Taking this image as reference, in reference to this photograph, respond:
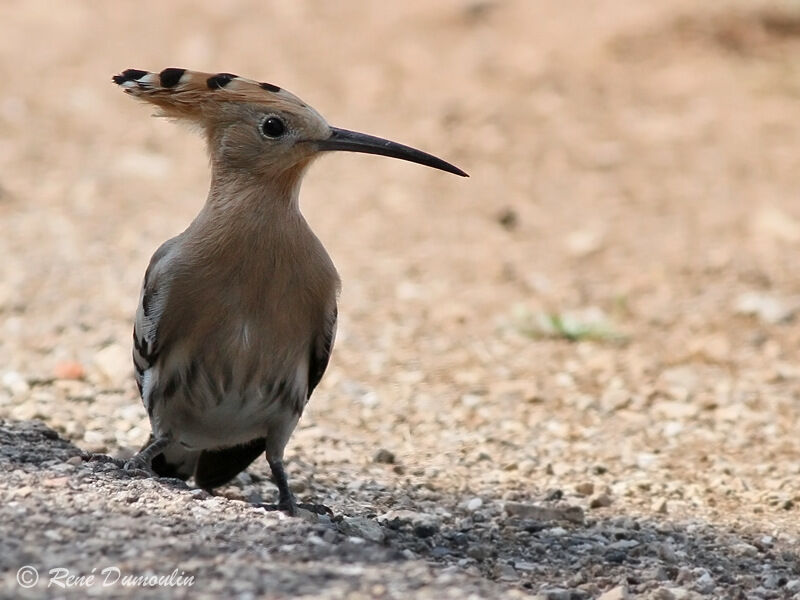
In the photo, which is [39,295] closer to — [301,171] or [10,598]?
[301,171]

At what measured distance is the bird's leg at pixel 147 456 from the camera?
431 centimetres

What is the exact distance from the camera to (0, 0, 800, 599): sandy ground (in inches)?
150

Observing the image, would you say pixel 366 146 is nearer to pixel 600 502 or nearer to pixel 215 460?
pixel 215 460

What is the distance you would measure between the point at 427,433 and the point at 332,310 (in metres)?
1.20

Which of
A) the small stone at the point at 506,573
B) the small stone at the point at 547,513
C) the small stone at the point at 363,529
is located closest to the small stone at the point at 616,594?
the small stone at the point at 506,573

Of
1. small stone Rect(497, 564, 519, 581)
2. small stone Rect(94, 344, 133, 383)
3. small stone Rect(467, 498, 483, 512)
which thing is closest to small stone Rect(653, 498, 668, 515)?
small stone Rect(467, 498, 483, 512)

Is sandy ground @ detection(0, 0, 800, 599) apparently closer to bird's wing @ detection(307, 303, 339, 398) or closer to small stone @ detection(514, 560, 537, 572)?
small stone @ detection(514, 560, 537, 572)

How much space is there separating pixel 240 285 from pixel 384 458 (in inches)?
44.9

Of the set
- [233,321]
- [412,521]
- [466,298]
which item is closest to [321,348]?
[233,321]

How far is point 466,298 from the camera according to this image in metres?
7.26

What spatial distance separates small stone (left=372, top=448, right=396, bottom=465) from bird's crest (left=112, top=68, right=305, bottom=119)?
142 centimetres

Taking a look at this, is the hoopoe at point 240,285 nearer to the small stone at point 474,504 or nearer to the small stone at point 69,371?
the small stone at point 474,504

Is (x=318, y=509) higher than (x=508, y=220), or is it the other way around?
(x=508, y=220)

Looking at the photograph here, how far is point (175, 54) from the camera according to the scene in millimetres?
10734
